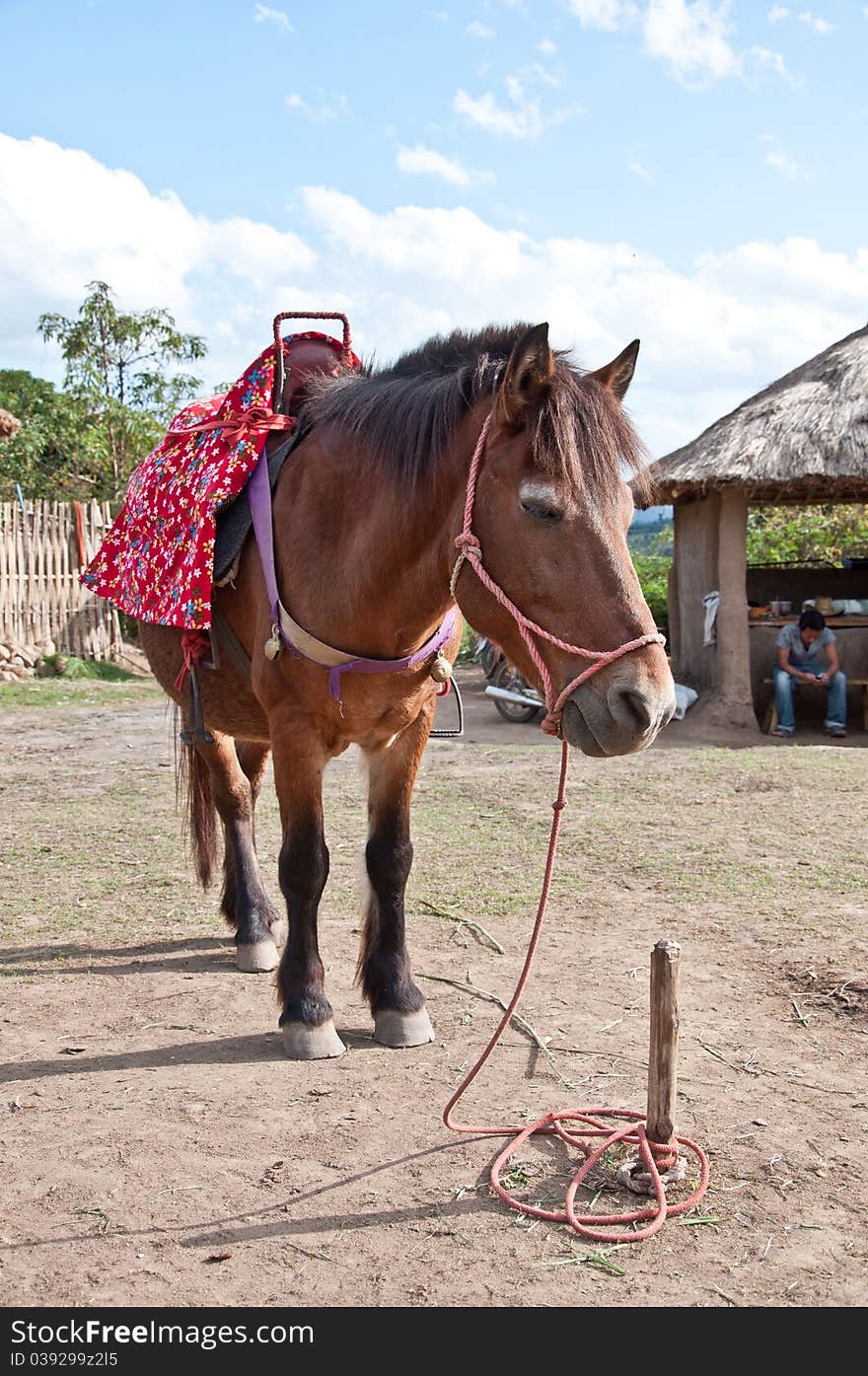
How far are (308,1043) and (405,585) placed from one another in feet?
4.83

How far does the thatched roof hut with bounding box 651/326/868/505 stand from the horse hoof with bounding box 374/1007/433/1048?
24.5 ft

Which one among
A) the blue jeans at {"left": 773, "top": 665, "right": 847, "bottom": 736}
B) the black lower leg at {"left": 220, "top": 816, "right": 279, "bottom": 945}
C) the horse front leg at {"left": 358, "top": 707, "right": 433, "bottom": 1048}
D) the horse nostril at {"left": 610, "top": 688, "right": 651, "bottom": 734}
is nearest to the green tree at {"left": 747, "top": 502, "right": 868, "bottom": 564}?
the blue jeans at {"left": 773, "top": 665, "right": 847, "bottom": 736}

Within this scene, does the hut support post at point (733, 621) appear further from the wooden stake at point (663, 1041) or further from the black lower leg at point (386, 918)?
the wooden stake at point (663, 1041)

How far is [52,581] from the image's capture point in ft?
46.0

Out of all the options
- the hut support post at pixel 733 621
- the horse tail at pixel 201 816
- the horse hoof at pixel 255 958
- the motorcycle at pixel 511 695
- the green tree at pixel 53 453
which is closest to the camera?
the horse hoof at pixel 255 958

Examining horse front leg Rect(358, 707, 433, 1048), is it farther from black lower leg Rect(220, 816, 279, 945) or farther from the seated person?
the seated person

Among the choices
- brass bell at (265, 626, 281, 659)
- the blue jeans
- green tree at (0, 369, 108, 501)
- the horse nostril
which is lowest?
the blue jeans

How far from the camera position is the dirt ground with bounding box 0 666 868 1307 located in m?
2.24

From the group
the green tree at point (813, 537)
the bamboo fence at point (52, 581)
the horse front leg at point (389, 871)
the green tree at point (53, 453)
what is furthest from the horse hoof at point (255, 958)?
the green tree at point (53, 453)

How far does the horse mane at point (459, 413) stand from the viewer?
2451mm

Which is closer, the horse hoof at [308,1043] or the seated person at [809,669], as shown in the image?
the horse hoof at [308,1043]

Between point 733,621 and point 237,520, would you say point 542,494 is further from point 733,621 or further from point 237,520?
point 733,621
